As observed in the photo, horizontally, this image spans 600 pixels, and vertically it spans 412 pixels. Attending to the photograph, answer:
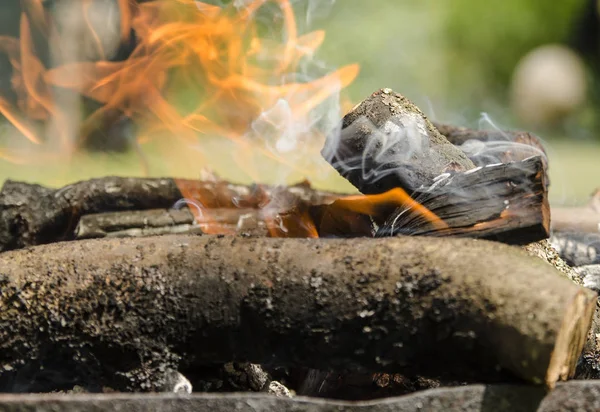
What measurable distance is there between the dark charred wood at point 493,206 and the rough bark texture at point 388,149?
6.7 inches

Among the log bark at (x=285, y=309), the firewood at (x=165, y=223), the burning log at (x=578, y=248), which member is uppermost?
the log bark at (x=285, y=309)

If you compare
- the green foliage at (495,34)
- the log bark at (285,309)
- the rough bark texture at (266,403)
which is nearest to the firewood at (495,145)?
the log bark at (285,309)

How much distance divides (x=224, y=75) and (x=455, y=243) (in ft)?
9.68

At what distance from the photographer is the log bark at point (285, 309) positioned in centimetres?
163

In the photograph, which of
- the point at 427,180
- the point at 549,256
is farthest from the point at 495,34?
the point at 427,180

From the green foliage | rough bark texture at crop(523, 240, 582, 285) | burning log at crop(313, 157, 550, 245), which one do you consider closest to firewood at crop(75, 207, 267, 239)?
burning log at crop(313, 157, 550, 245)

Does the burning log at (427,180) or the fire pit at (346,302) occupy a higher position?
the burning log at (427,180)

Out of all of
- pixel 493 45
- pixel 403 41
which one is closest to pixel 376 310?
pixel 403 41

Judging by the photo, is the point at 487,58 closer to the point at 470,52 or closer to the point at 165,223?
the point at 470,52

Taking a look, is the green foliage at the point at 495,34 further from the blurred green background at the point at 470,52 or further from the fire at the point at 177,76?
the fire at the point at 177,76

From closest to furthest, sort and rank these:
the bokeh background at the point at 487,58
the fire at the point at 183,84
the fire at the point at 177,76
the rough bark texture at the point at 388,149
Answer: the rough bark texture at the point at 388,149 < the fire at the point at 183,84 < the fire at the point at 177,76 < the bokeh background at the point at 487,58

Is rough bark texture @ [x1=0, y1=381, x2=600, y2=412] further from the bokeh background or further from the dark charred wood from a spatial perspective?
the bokeh background

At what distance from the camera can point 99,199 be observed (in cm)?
315

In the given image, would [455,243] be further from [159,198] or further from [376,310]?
[159,198]
